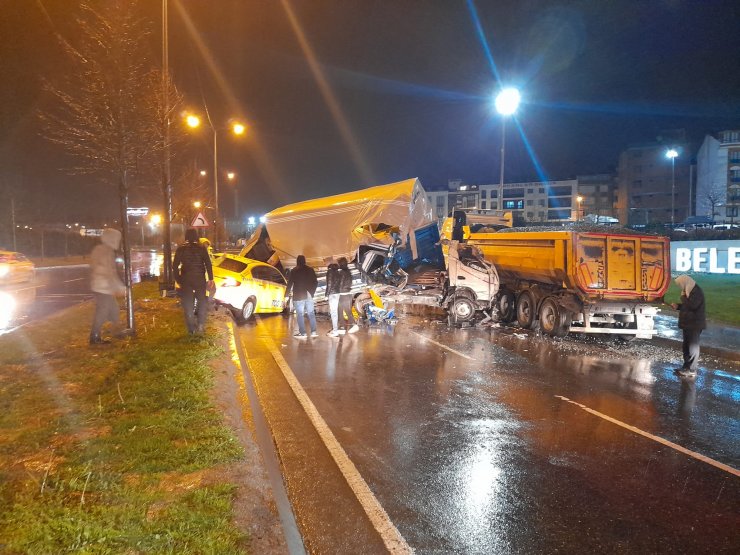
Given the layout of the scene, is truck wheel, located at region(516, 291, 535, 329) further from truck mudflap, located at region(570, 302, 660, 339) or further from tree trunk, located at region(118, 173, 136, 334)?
tree trunk, located at region(118, 173, 136, 334)

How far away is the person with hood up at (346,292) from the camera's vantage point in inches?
485

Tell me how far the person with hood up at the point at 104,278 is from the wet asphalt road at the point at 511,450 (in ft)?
8.78

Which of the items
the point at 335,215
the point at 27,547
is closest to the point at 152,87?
the point at 335,215

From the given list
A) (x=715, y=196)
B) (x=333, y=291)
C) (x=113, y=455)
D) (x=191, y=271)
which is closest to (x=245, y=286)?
(x=333, y=291)

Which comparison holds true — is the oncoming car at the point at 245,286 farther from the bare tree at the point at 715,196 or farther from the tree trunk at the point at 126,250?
the bare tree at the point at 715,196

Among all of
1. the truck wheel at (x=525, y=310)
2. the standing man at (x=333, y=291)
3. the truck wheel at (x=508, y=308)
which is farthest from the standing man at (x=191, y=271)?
the truck wheel at (x=508, y=308)

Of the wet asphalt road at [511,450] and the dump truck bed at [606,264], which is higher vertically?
the dump truck bed at [606,264]

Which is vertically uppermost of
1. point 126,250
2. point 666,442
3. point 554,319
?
point 126,250

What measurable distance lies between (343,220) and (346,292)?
184 inches

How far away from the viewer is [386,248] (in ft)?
47.5

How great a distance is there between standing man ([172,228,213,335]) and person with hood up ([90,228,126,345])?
1184 mm

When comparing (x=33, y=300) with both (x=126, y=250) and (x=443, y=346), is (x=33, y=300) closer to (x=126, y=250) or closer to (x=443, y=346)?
(x=126, y=250)

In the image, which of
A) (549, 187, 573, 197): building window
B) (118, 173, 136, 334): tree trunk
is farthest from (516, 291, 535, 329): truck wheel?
(549, 187, 573, 197): building window

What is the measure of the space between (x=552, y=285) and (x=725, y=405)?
239 inches
